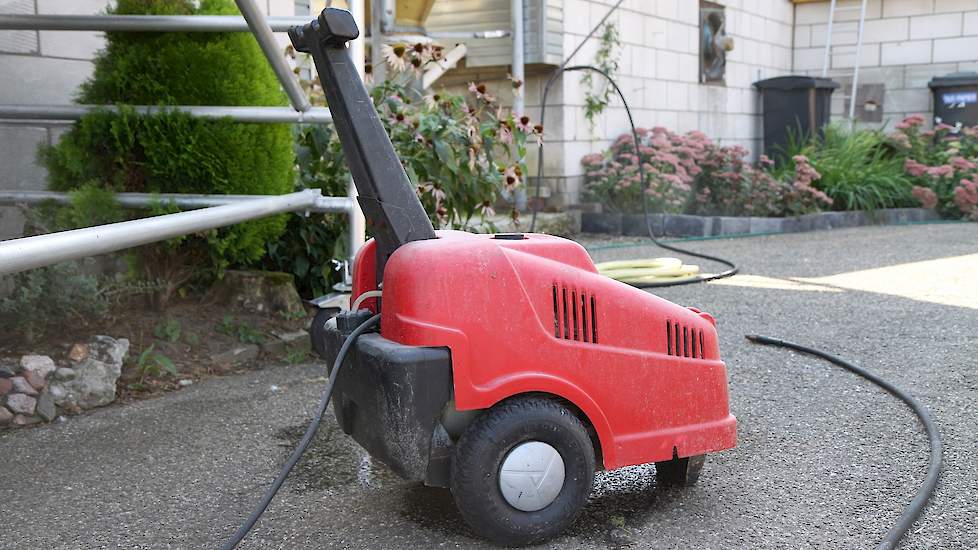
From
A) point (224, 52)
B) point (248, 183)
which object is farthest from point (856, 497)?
point (224, 52)

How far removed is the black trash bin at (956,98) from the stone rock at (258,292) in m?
9.01

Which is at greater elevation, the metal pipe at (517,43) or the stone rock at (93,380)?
the metal pipe at (517,43)

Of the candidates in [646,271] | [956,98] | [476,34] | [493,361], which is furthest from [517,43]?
[493,361]

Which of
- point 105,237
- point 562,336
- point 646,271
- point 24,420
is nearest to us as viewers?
point 105,237

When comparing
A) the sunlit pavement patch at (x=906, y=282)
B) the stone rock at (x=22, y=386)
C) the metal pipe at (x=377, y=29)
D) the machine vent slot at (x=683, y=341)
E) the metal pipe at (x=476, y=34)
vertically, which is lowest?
the sunlit pavement patch at (x=906, y=282)

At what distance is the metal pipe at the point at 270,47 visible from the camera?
272 centimetres

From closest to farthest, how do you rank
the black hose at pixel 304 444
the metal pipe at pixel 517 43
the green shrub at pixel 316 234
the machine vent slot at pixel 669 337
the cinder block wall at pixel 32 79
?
the black hose at pixel 304 444
the machine vent slot at pixel 669 337
the cinder block wall at pixel 32 79
the green shrub at pixel 316 234
the metal pipe at pixel 517 43

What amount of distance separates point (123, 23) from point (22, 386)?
1.22m

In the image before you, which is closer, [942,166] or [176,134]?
[176,134]

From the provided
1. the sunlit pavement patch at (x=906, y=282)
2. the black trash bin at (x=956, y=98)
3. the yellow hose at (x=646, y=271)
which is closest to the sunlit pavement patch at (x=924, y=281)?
the sunlit pavement patch at (x=906, y=282)

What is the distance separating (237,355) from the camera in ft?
11.2

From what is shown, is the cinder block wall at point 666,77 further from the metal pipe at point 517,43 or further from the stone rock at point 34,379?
the stone rock at point 34,379

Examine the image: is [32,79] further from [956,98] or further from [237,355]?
[956,98]

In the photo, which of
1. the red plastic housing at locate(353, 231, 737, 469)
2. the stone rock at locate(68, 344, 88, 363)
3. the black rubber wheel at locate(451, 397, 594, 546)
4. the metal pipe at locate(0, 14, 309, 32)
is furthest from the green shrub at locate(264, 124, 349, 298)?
the black rubber wheel at locate(451, 397, 594, 546)
